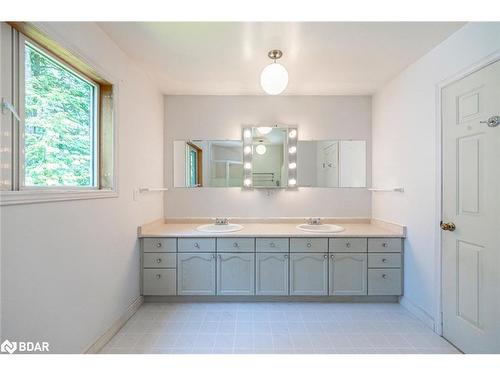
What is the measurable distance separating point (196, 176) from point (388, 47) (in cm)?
230

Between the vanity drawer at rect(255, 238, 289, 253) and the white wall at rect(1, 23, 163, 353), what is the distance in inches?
46.8

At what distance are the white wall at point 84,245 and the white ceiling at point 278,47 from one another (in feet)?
1.01

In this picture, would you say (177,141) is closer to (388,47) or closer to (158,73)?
(158,73)

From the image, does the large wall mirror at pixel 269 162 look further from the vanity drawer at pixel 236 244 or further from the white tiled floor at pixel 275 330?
the white tiled floor at pixel 275 330

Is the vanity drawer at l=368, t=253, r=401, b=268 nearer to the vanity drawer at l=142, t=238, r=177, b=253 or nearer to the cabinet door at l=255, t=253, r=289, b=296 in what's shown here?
the cabinet door at l=255, t=253, r=289, b=296

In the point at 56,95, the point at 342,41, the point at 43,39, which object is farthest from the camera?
the point at 342,41

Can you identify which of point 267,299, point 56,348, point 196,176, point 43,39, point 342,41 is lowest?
point 267,299

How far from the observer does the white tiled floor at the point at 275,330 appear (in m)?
1.80

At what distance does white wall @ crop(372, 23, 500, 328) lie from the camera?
1728 mm

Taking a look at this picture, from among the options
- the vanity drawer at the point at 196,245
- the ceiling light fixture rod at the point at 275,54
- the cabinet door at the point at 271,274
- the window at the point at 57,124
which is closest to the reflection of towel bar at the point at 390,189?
the cabinet door at the point at 271,274

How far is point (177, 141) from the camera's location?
3041mm

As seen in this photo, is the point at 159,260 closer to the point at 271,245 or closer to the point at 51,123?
the point at 271,245

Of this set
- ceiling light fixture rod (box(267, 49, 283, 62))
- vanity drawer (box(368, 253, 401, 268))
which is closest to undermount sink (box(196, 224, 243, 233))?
vanity drawer (box(368, 253, 401, 268))

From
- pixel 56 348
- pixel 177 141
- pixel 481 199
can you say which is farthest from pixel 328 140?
pixel 56 348
